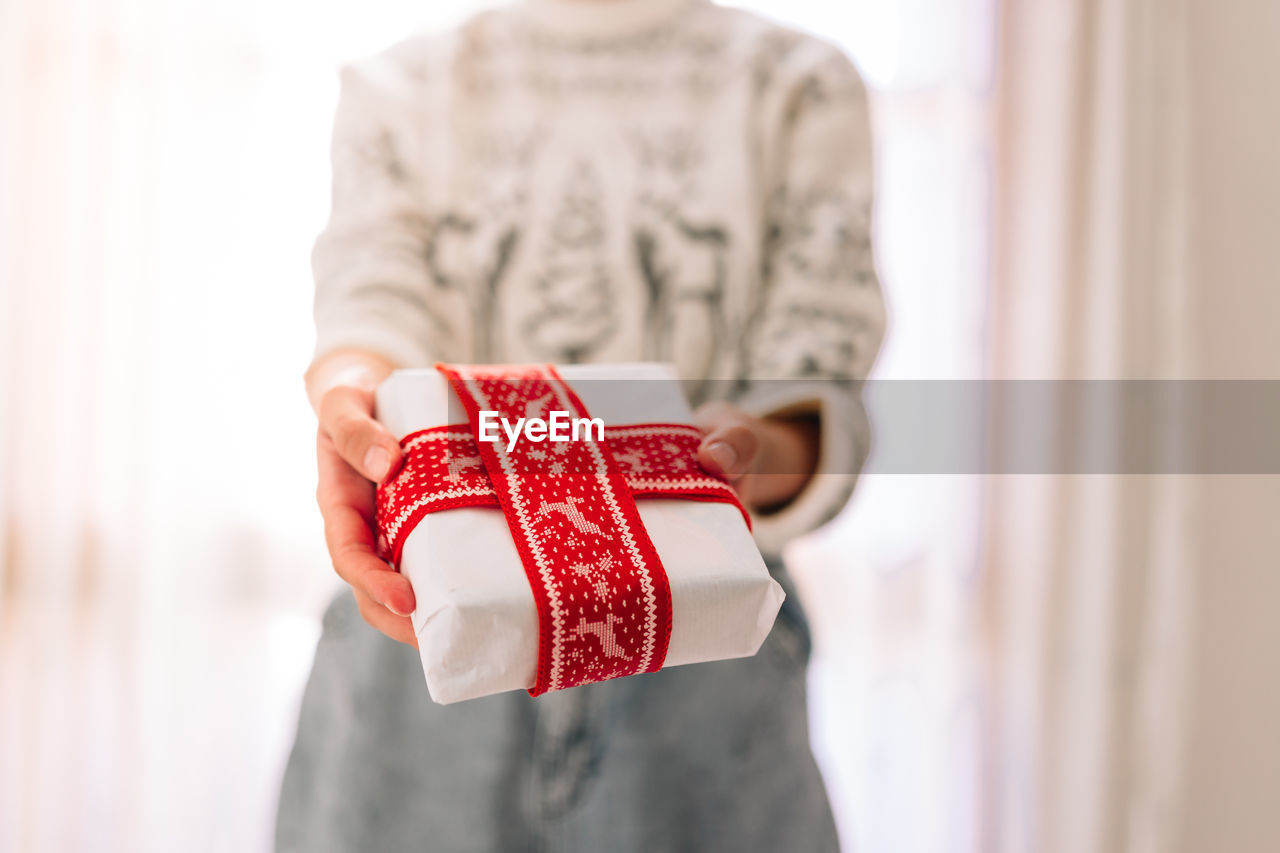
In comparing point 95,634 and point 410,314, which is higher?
point 410,314

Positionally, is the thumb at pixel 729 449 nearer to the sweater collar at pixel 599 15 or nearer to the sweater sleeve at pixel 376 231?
the sweater sleeve at pixel 376 231

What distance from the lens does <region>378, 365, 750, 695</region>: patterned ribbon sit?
10.0 inches

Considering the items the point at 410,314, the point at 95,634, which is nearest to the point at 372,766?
the point at 410,314

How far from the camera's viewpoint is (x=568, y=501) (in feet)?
0.93

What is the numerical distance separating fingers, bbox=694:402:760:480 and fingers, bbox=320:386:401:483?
0.13 metres

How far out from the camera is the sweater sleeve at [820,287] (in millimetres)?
436

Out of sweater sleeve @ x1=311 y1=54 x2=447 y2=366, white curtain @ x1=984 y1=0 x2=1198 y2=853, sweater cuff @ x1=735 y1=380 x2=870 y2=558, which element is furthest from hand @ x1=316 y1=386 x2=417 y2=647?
white curtain @ x1=984 y1=0 x2=1198 y2=853

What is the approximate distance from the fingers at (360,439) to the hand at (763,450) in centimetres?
13

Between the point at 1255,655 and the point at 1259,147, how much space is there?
47 centimetres

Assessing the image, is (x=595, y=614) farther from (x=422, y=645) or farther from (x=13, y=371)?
(x=13, y=371)

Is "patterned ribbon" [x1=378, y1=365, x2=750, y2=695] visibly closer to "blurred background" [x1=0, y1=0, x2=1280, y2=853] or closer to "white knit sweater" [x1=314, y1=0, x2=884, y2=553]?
"white knit sweater" [x1=314, y1=0, x2=884, y2=553]

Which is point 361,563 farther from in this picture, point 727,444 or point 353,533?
point 727,444

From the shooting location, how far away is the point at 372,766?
489mm

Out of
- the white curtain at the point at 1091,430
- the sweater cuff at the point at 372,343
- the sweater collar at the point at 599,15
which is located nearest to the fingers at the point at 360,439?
the sweater cuff at the point at 372,343
